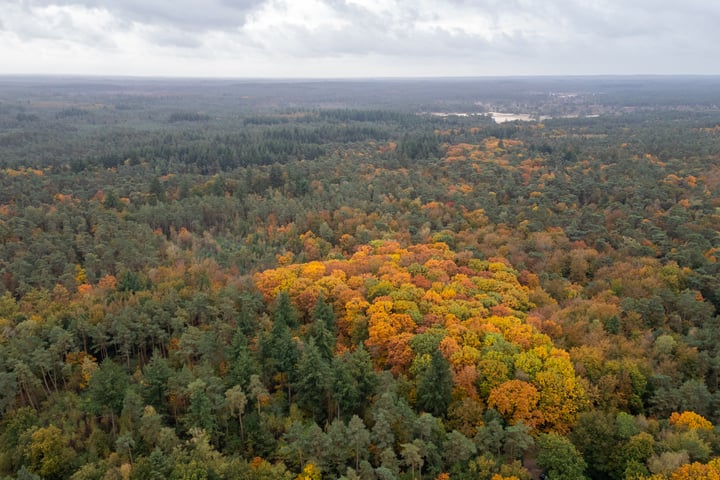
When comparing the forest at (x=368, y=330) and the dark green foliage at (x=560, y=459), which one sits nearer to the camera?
the dark green foliage at (x=560, y=459)

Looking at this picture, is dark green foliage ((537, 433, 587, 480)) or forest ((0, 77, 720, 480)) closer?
dark green foliage ((537, 433, 587, 480))

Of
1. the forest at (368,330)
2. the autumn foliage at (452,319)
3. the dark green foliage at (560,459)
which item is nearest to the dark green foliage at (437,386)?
the forest at (368,330)

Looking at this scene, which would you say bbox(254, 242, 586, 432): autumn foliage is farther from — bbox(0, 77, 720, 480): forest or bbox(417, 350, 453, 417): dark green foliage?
bbox(417, 350, 453, 417): dark green foliage

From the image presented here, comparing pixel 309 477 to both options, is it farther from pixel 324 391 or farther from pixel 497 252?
pixel 497 252

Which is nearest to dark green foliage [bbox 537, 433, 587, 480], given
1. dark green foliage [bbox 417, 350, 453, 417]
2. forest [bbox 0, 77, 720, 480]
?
forest [bbox 0, 77, 720, 480]

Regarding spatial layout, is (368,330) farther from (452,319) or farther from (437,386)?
(437,386)

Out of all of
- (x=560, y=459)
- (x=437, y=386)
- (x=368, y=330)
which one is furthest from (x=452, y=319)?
(x=560, y=459)

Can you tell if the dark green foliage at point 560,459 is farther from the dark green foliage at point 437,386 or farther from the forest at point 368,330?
the dark green foliage at point 437,386

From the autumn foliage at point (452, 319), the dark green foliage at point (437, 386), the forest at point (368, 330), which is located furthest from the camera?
the autumn foliage at point (452, 319)

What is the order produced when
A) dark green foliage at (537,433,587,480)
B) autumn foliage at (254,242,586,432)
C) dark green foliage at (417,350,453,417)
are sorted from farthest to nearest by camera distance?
autumn foliage at (254,242,586,432)
dark green foliage at (417,350,453,417)
dark green foliage at (537,433,587,480)

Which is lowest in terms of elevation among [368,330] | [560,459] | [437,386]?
[560,459]
